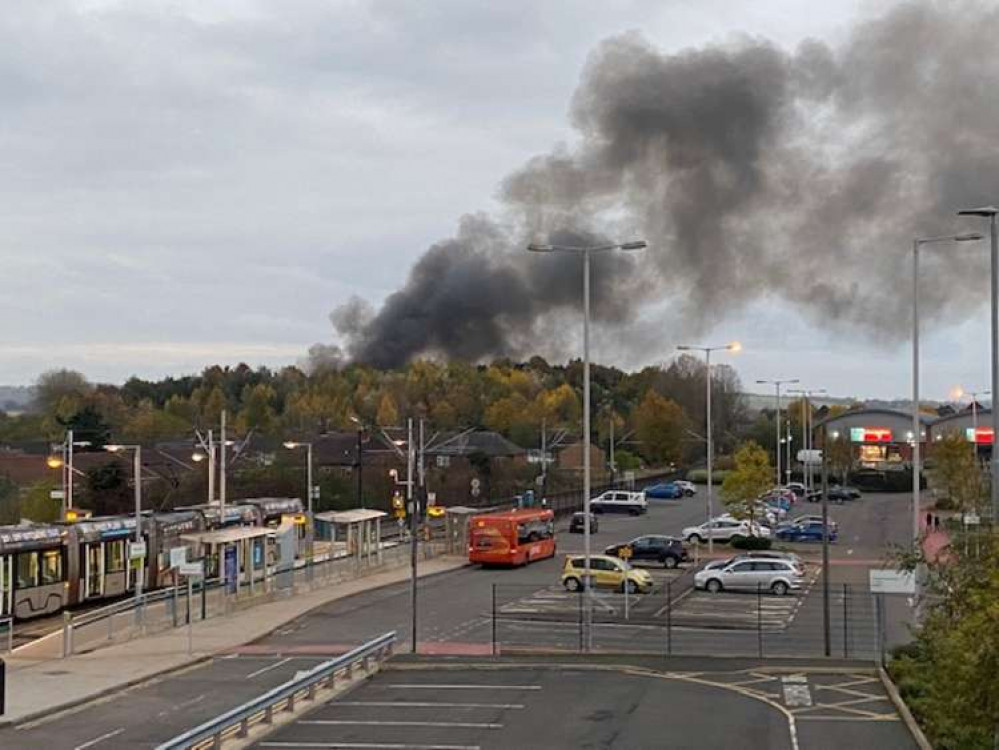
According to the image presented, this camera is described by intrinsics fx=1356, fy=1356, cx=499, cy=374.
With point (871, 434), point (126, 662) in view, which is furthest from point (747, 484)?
point (871, 434)

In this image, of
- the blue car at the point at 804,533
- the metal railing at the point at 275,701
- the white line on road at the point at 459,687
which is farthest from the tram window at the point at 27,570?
the blue car at the point at 804,533

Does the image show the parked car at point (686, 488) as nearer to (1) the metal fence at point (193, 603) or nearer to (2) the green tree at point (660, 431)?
(2) the green tree at point (660, 431)

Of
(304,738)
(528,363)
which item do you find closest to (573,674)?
(304,738)

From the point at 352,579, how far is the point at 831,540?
24786mm

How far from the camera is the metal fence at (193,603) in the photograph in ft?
102

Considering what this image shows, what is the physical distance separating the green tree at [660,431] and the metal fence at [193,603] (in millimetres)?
78857

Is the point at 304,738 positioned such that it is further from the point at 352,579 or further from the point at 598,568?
the point at 352,579

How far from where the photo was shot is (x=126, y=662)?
94.9ft

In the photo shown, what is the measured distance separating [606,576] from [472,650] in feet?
41.4

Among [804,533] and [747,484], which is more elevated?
[747,484]

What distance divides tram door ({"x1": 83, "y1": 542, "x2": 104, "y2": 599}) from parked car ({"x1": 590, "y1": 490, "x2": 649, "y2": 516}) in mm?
44907

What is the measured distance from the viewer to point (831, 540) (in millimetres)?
60938

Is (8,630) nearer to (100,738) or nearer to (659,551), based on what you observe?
(100,738)

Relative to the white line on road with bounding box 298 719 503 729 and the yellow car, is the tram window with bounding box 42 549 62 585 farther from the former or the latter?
the white line on road with bounding box 298 719 503 729
